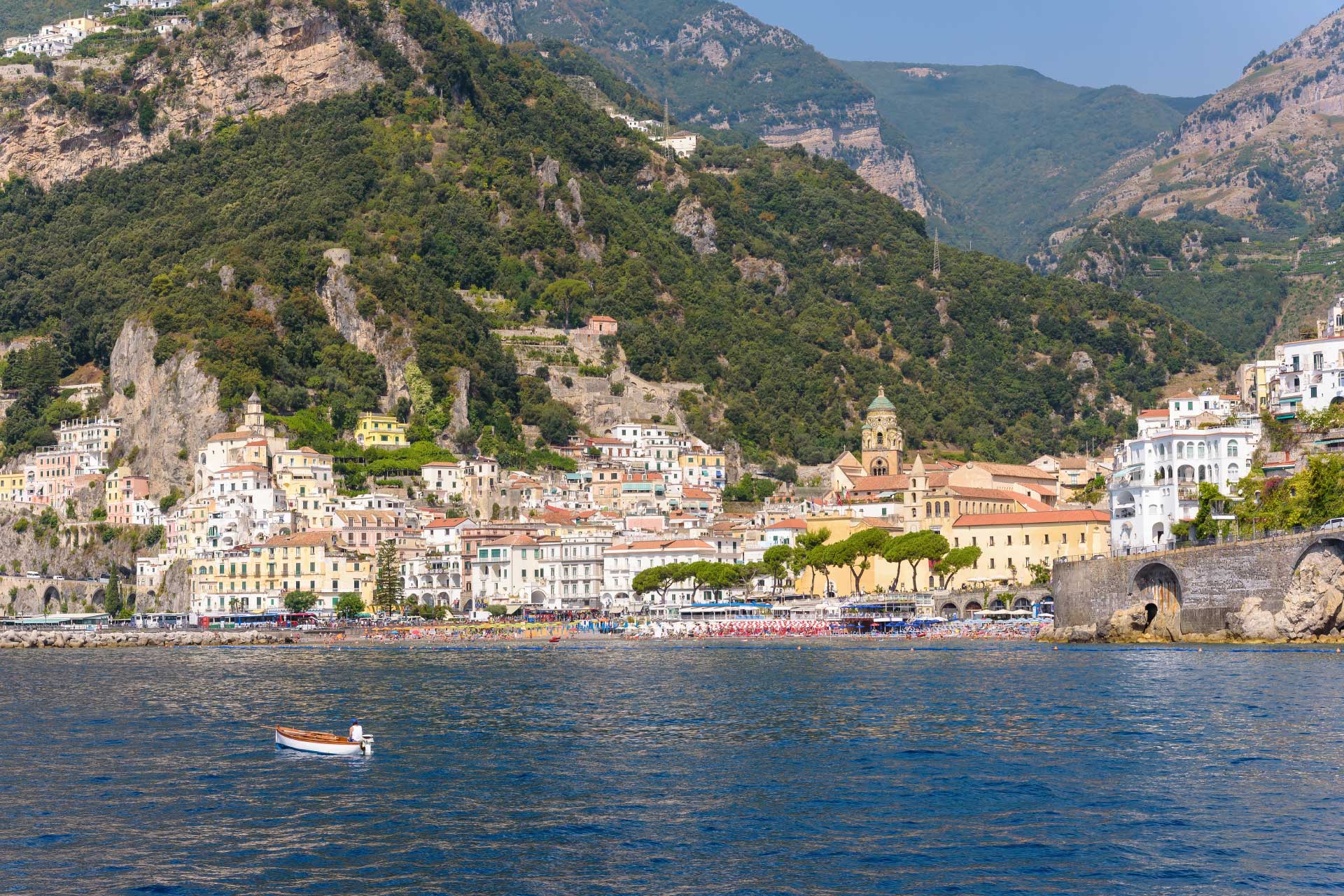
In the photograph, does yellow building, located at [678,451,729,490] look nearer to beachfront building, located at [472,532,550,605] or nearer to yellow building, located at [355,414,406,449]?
yellow building, located at [355,414,406,449]

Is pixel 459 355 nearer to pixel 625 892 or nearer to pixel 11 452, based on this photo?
pixel 11 452

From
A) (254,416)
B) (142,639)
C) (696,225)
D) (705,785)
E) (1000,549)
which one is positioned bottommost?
(705,785)

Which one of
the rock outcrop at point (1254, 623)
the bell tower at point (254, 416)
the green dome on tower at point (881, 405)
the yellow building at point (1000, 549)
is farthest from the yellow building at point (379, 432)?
the rock outcrop at point (1254, 623)

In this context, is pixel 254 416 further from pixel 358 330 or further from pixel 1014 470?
pixel 1014 470

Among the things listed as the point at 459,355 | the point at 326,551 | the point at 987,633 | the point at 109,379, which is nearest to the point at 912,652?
the point at 987,633

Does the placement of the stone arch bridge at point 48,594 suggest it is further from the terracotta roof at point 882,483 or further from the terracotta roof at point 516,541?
the terracotta roof at point 882,483

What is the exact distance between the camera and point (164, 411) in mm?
129500

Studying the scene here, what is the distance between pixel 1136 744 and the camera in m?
43.2

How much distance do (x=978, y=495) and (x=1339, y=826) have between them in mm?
88213

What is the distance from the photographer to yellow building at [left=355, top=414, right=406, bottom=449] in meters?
131

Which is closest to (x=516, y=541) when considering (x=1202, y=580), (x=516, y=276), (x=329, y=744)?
(x=516, y=276)

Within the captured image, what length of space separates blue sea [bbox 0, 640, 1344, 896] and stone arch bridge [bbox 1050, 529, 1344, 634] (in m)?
4.89

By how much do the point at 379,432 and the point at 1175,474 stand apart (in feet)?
200

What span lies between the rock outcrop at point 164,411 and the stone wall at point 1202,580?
67.3 metres
